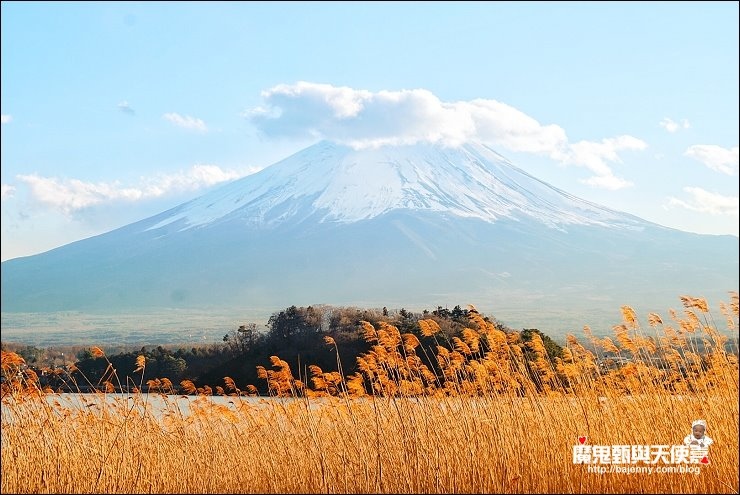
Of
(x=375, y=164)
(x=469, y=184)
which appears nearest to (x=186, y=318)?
(x=469, y=184)

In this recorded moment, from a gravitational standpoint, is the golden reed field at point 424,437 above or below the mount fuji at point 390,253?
below

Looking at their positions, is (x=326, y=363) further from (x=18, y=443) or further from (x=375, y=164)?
(x=375, y=164)

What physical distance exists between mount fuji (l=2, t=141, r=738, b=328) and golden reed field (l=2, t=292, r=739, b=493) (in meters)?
59.1

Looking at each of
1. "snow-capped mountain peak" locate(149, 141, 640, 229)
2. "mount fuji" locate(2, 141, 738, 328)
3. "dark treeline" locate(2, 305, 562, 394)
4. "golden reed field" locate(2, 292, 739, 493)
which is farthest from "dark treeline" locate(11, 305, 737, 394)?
"snow-capped mountain peak" locate(149, 141, 640, 229)

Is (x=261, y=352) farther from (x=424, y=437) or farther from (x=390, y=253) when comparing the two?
(x=390, y=253)

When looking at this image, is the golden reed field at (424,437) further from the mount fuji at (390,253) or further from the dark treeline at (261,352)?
the mount fuji at (390,253)

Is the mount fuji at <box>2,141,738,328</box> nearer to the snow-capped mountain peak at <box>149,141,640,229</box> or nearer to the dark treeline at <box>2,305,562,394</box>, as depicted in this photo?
the snow-capped mountain peak at <box>149,141,640,229</box>

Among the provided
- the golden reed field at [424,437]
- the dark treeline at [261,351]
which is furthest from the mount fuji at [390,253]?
the golden reed field at [424,437]

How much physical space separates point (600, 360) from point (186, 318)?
66.6 m

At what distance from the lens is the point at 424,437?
6301 mm

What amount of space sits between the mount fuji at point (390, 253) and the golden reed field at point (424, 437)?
59.1 m

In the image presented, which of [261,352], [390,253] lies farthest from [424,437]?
[390,253]

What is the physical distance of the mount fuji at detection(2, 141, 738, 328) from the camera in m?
77.9

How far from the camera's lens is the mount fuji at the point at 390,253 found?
77.9 meters
